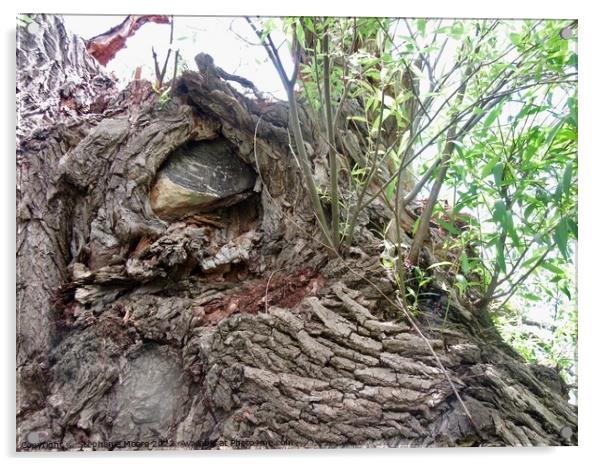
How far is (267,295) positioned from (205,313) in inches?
7.1

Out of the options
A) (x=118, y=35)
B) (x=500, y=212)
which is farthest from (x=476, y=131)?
(x=118, y=35)

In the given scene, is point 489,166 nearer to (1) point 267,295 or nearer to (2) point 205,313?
(1) point 267,295

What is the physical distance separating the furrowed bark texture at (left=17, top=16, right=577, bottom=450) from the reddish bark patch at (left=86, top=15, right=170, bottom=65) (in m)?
0.05

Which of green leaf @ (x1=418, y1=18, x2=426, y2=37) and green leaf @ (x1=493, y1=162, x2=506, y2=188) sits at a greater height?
green leaf @ (x1=418, y1=18, x2=426, y2=37)

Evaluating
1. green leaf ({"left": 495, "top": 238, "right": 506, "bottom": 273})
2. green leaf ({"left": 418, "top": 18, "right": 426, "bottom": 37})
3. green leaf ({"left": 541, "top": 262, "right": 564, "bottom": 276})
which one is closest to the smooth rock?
green leaf ({"left": 418, "top": 18, "right": 426, "bottom": 37})

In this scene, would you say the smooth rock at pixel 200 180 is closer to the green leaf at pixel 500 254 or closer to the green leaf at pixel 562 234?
the green leaf at pixel 500 254

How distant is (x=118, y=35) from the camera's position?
1423 millimetres

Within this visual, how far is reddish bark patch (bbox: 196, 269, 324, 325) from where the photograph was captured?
4.67 ft

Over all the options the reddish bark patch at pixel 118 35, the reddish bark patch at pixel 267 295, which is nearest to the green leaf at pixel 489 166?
the reddish bark patch at pixel 267 295

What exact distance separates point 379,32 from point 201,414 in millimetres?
1162

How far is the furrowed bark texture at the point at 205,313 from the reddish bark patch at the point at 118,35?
0.05 metres

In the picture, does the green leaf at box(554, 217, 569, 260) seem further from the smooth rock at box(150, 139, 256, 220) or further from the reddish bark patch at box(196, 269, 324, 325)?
the smooth rock at box(150, 139, 256, 220)

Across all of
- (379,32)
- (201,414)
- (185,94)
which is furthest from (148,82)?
(201,414)
